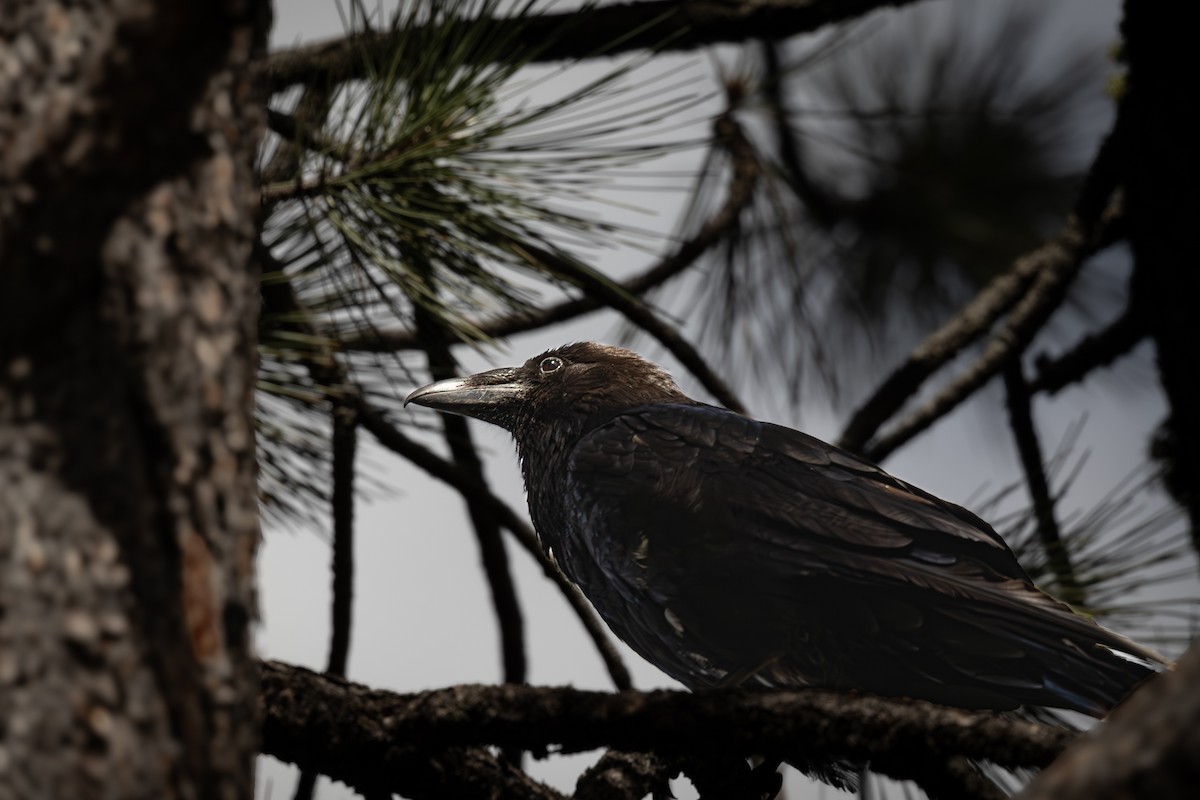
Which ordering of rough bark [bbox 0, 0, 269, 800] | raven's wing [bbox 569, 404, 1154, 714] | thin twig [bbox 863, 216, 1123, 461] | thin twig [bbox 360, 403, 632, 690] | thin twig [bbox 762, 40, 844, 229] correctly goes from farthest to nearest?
1. thin twig [bbox 762, 40, 844, 229]
2. thin twig [bbox 863, 216, 1123, 461]
3. thin twig [bbox 360, 403, 632, 690]
4. raven's wing [bbox 569, 404, 1154, 714]
5. rough bark [bbox 0, 0, 269, 800]

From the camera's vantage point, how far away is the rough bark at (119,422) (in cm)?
118

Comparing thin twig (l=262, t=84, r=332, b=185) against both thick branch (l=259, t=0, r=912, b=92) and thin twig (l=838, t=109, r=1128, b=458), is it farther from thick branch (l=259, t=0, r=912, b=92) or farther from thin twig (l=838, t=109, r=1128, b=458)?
thin twig (l=838, t=109, r=1128, b=458)

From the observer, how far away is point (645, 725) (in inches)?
63.4

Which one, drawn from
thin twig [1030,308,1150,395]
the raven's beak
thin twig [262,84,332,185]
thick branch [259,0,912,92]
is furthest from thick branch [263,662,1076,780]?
thin twig [1030,308,1150,395]

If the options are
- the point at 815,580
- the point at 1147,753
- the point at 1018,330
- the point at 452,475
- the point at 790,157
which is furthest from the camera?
the point at 790,157

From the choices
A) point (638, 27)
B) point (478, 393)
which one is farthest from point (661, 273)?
point (478, 393)

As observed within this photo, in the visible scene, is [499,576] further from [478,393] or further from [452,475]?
[478,393]

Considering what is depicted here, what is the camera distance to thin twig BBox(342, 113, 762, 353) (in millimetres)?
3332

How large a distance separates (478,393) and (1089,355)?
105 inches

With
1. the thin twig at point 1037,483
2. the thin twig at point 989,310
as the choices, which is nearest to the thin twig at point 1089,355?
the thin twig at point 989,310

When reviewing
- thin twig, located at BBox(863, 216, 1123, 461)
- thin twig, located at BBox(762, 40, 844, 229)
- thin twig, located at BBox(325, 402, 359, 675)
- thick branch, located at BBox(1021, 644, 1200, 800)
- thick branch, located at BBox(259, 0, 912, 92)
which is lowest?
thick branch, located at BBox(1021, 644, 1200, 800)

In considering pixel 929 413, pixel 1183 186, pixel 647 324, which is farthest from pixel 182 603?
pixel 1183 186

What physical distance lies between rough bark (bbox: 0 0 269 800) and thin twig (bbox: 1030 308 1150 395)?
3.67 m

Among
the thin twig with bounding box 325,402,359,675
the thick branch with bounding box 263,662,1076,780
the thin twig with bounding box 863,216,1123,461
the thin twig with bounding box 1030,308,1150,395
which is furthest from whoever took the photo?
the thin twig with bounding box 1030,308,1150,395
